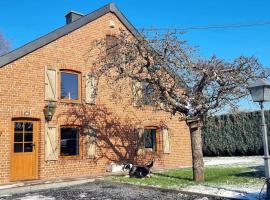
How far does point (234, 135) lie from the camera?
21859 millimetres

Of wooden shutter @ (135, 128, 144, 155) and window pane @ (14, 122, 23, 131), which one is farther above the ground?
window pane @ (14, 122, 23, 131)

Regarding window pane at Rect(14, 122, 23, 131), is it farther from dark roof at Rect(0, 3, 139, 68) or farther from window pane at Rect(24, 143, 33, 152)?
dark roof at Rect(0, 3, 139, 68)

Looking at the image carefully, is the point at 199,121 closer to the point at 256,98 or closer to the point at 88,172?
the point at 256,98

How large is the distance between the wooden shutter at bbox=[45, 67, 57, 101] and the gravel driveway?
374 centimetres

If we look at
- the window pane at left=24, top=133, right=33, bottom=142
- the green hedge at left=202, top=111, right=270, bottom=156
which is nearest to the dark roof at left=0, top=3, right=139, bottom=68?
the window pane at left=24, top=133, right=33, bottom=142

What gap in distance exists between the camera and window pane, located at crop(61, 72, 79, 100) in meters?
13.9

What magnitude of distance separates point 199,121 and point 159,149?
19.0 feet

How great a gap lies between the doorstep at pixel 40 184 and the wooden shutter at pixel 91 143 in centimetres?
123

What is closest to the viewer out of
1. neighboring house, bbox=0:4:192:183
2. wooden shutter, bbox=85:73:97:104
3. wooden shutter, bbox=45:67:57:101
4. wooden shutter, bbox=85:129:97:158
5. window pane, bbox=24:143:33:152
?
neighboring house, bbox=0:4:192:183

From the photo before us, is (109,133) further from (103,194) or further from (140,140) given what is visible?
(103,194)

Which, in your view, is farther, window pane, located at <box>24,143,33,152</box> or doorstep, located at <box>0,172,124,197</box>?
window pane, located at <box>24,143,33,152</box>

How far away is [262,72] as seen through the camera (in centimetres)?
1096

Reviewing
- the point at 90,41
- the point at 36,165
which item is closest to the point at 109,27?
the point at 90,41

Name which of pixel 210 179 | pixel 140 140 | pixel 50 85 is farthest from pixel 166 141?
pixel 50 85
